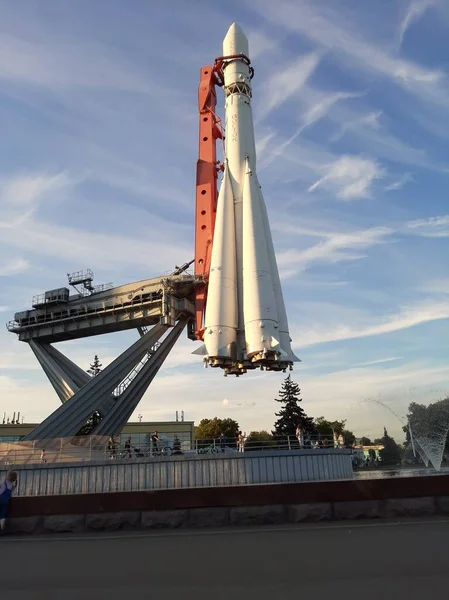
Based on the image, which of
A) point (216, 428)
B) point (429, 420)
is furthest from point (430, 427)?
point (216, 428)

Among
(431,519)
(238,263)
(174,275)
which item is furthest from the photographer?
(174,275)

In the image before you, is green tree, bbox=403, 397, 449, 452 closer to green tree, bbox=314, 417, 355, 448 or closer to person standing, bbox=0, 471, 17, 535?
green tree, bbox=314, 417, 355, 448

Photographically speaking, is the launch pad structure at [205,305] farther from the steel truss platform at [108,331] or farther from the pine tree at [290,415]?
the pine tree at [290,415]

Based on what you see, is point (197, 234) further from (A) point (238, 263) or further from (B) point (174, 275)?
(A) point (238, 263)

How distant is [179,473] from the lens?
68.2 ft

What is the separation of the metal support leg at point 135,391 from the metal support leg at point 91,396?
30.0 inches

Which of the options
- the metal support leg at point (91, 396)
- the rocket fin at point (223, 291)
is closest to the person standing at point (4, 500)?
the rocket fin at point (223, 291)

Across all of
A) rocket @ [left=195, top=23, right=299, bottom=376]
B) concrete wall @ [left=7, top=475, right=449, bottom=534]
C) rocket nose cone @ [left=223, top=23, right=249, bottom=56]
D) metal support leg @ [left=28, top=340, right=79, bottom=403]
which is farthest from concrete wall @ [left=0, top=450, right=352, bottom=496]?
rocket nose cone @ [left=223, top=23, right=249, bottom=56]

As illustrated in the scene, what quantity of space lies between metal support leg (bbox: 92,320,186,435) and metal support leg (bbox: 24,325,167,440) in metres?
0.76

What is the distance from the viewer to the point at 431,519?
28.0 ft

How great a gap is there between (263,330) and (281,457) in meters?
6.14

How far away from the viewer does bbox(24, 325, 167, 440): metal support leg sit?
1101 inches

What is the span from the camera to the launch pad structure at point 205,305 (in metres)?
24.9

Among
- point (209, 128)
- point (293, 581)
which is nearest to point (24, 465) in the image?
point (293, 581)
